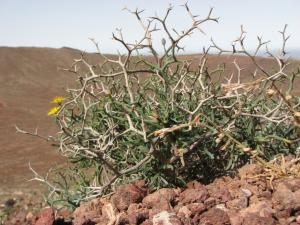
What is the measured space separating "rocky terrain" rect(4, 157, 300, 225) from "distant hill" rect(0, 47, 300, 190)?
71 cm

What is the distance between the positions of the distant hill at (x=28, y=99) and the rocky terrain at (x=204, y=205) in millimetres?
709

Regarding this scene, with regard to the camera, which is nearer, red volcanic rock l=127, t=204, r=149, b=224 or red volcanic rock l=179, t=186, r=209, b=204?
red volcanic rock l=127, t=204, r=149, b=224

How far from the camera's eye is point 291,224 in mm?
2043

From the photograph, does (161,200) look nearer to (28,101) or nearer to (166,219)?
(166,219)

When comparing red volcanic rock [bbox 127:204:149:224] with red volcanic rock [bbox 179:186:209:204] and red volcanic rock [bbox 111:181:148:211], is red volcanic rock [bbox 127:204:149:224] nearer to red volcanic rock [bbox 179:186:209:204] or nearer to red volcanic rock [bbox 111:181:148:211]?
red volcanic rock [bbox 111:181:148:211]

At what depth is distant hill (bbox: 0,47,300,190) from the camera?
14.1 m

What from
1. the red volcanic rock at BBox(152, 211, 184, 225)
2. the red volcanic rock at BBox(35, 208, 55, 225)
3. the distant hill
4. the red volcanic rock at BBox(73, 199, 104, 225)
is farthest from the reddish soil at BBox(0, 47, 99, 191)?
the red volcanic rock at BBox(152, 211, 184, 225)

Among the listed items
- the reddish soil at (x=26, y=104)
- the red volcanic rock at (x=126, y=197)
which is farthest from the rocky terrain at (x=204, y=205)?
the reddish soil at (x=26, y=104)

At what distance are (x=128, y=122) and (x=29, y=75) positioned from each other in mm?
40446

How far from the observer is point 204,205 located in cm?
217

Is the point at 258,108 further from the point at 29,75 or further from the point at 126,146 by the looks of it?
the point at 29,75

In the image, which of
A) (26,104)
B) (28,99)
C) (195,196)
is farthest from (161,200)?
(28,99)

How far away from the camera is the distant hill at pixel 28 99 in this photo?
46.3 ft

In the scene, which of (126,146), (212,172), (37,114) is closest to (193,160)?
(212,172)
